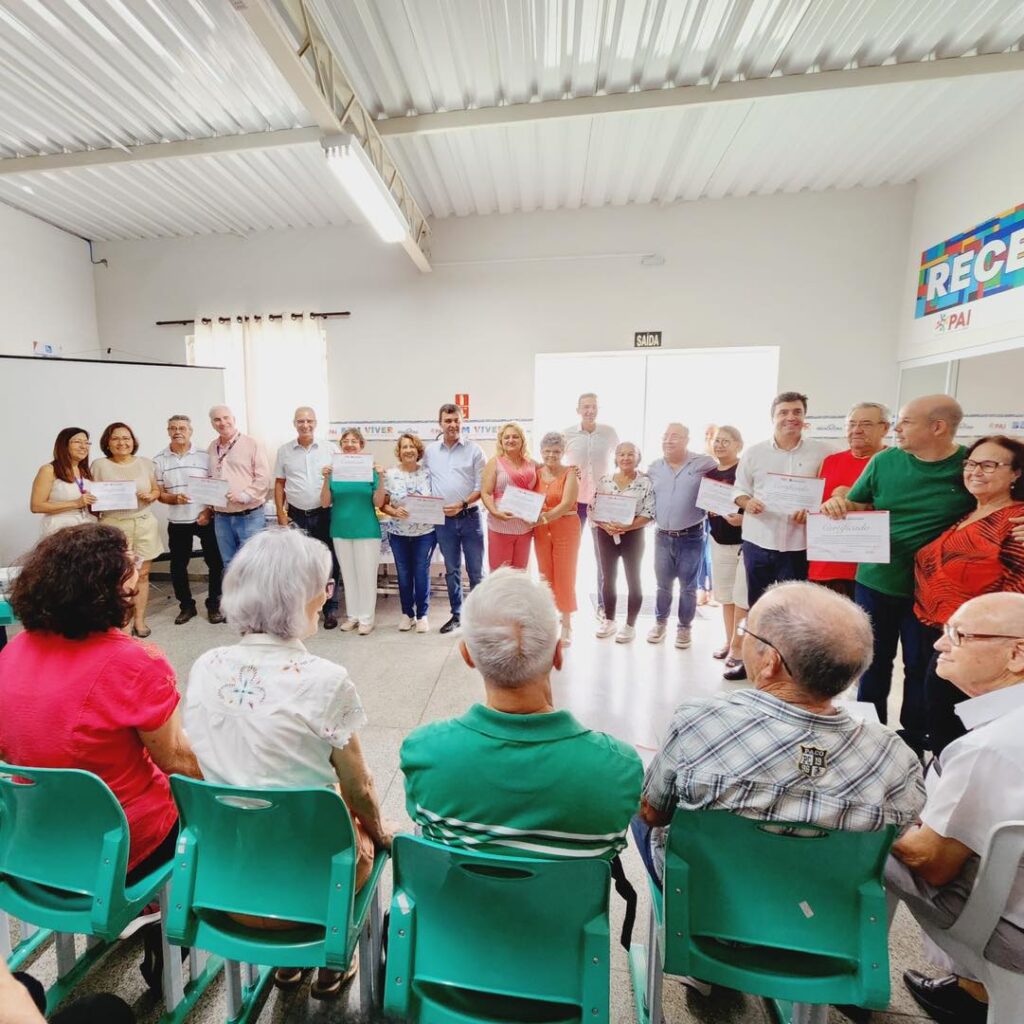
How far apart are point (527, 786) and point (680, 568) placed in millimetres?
2872

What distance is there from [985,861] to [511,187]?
491 cm

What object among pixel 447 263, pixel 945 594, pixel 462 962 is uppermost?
pixel 447 263

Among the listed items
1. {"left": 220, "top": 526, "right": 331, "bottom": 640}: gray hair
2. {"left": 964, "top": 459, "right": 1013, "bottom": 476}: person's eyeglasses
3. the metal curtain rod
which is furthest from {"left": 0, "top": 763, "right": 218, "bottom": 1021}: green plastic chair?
the metal curtain rod

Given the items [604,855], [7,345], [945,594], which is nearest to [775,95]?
[945,594]

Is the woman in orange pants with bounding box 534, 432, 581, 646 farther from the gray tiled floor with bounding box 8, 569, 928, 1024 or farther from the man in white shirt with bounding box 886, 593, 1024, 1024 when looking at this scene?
the man in white shirt with bounding box 886, 593, 1024, 1024

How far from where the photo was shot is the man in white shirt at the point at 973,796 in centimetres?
97

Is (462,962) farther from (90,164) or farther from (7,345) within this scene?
(7,345)

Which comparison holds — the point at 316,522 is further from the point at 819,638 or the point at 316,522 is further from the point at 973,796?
the point at 973,796

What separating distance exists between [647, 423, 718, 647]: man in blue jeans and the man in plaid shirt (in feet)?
7.60

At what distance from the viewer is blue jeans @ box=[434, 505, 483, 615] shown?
3.96 meters

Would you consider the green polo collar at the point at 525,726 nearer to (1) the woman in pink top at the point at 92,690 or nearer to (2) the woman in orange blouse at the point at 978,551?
(1) the woman in pink top at the point at 92,690

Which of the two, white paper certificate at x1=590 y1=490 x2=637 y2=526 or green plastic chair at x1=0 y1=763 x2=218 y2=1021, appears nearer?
green plastic chair at x1=0 y1=763 x2=218 y2=1021

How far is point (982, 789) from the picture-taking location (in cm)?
99

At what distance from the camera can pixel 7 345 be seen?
457 cm
